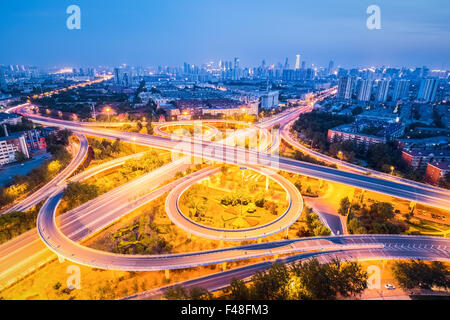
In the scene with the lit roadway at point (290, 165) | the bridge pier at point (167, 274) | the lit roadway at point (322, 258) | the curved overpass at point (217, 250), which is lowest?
the bridge pier at point (167, 274)

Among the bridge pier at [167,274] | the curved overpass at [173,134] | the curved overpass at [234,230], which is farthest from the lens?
the curved overpass at [173,134]

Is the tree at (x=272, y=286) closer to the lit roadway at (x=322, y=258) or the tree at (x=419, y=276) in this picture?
the lit roadway at (x=322, y=258)

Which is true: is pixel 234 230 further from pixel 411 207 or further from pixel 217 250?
pixel 411 207

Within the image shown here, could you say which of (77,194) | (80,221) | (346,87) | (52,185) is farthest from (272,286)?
(346,87)

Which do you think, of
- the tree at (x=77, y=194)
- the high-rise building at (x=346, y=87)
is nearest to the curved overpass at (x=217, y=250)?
the tree at (x=77, y=194)

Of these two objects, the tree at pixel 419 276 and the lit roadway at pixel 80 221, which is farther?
the lit roadway at pixel 80 221

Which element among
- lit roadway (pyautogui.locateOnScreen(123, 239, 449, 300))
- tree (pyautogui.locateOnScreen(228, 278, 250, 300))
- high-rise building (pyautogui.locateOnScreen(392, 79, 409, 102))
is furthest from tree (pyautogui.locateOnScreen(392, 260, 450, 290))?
high-rise building (pyautogui.locateOnScreen(392, 79, 409, 102))

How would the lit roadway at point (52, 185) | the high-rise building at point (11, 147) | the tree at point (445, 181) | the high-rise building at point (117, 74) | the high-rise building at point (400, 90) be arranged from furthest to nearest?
the high-rise building at point (117, 74) → the high-rise building at point (400, 90) → the high-rise building at point (11, 147) → the tree at point (445, 181) → the lit roadway at point (52, 185)
